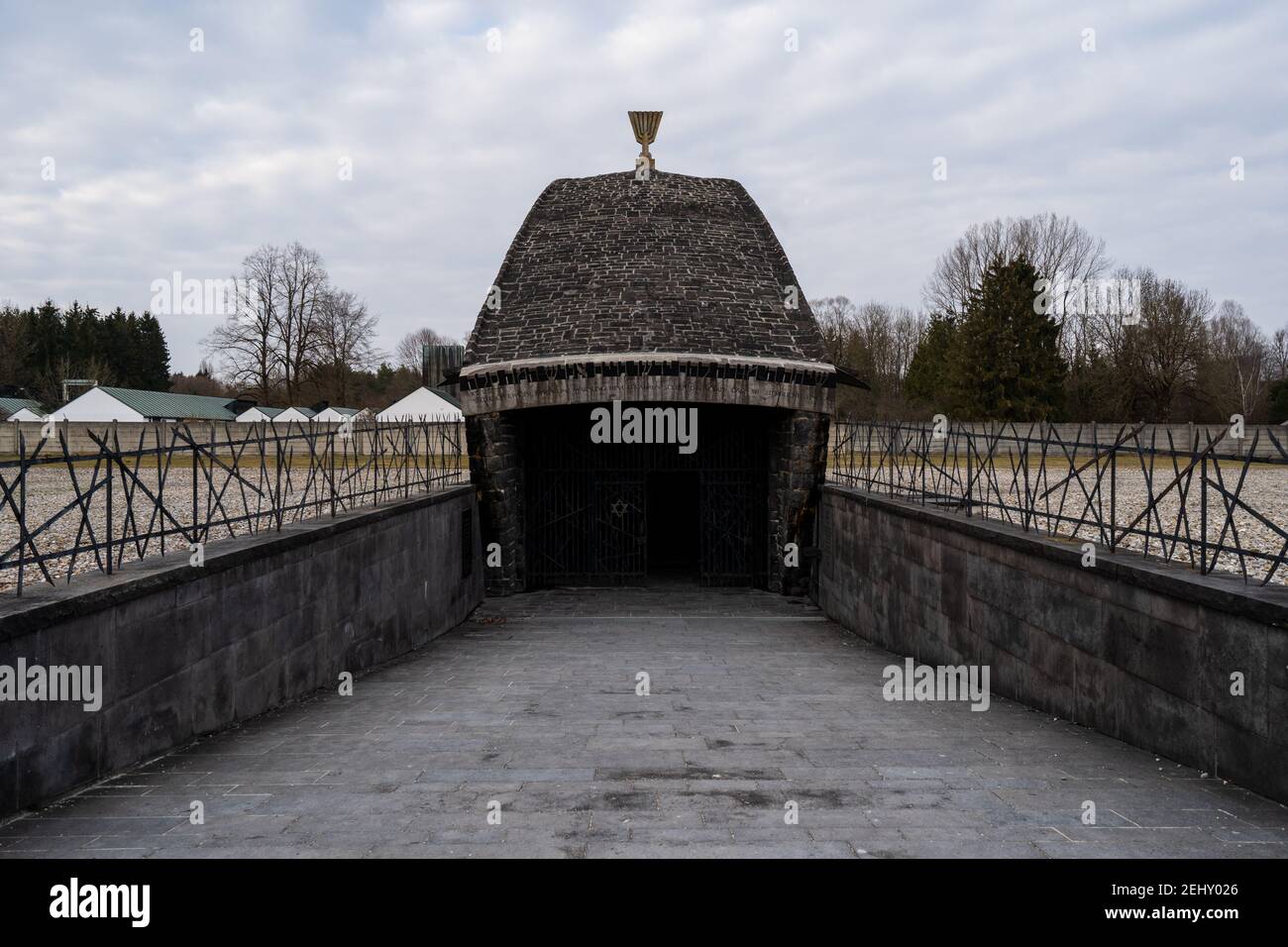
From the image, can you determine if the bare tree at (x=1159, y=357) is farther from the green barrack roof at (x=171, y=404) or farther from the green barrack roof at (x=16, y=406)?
the green barrack roof at (x=16, y=406)

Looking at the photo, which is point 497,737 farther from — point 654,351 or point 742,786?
point 654,351

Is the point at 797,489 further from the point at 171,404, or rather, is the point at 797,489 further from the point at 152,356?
the point at 152,356

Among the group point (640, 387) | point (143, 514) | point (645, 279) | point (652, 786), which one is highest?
point (645, 279)

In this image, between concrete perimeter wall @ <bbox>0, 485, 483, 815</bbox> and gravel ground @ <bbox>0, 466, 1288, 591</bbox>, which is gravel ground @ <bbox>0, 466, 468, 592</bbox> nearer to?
gravel ground @ <bbox>0, 466, 1288, 591</bbox>

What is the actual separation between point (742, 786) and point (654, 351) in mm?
Result: 11640

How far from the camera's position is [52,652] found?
5090 mm

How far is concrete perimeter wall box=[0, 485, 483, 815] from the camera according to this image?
4977 millimetres

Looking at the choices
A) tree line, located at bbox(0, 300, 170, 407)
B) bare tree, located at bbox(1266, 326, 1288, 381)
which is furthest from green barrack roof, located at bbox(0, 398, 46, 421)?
bare tree, located at bbox(1266, 326, 1288, 381)

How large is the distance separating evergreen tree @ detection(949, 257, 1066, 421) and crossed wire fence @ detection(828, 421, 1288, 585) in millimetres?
17903

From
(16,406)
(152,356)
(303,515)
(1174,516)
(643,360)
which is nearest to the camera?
(303,515)

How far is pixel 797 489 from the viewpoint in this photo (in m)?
16.7

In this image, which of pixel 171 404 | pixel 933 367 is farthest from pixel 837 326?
pixel 171 404

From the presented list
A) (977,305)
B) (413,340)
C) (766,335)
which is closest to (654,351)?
(766,335)

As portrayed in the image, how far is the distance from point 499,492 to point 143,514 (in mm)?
6127
